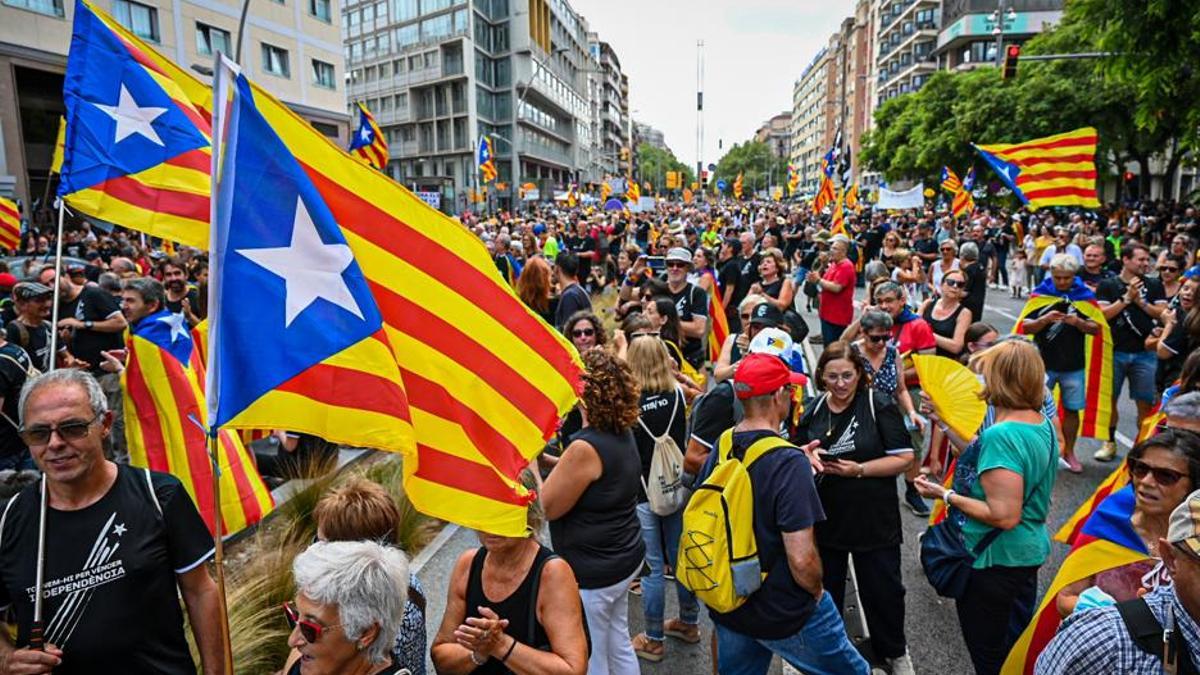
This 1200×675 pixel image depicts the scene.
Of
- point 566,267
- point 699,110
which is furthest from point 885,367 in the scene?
point 699,110

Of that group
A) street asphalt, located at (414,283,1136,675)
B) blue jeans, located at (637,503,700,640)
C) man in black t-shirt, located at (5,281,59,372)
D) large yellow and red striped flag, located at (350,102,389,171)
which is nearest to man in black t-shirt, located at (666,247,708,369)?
street asphalt, located at (414,283,1136,675)

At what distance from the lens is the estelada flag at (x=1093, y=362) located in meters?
6.51

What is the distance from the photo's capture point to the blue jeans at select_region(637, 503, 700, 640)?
4068 mm


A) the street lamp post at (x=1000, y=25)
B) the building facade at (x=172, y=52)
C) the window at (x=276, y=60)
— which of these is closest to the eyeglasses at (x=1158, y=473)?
the building facade at (x=172, y=52)

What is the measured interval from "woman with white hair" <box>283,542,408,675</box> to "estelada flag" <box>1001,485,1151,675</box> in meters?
2.27

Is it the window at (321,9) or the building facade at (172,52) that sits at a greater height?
the window at (321,9)

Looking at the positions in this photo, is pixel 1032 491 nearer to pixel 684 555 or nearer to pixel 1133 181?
pixel 684 555

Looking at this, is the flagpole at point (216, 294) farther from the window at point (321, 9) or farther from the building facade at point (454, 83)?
the building facade at point (454, 83)

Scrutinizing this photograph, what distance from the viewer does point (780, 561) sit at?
9.63ft

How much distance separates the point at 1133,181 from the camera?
41500 mm

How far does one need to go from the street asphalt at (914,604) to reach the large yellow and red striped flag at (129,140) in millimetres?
2647

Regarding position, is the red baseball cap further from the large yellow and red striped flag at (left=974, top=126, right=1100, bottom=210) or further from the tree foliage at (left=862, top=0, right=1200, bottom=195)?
the tree foliage at (left=862, top=0, right=1200, bottom=195)

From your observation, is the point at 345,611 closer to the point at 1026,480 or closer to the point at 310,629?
the point at 310,629

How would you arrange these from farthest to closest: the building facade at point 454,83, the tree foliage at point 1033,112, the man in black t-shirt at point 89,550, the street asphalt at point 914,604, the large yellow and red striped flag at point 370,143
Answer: the building facade at point 454,83, the tree foliage at point 1033,112, the large yellow and red striped flag at point 370,143, the street asphalt at point 914,604, the man in black t-shirt at point 89,550
